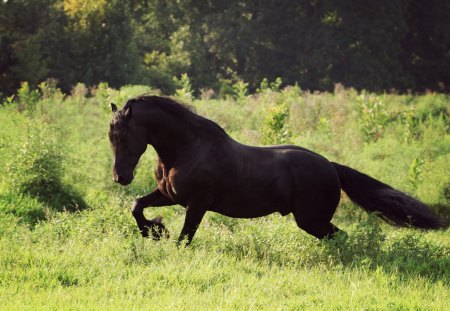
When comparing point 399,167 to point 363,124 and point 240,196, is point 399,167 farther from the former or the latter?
point 240,196

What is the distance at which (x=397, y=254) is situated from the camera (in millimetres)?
7262

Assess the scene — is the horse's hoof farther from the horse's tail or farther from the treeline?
the treeline

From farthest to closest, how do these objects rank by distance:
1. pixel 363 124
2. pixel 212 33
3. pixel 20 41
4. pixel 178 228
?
pixel 212 33 < pixel 20 41 < pixel 363 124 < pixel 178 228

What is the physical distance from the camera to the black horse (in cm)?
668

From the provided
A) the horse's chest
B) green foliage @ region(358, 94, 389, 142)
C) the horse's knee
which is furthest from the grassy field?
green foliage @ region(358, 94, 389, 142)

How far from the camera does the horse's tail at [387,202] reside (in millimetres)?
7516

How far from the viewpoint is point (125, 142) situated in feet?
21.5

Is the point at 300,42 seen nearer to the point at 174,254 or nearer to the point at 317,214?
the point at 317,214

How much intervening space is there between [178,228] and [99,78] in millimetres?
24473

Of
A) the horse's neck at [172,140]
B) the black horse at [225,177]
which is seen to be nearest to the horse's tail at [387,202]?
the black horse at [225,177]

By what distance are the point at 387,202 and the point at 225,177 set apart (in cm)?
191

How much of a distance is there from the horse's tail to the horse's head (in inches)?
94.4

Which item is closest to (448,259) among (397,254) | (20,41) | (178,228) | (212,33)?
(397,254)

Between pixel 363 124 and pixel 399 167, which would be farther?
pixel 363 124
